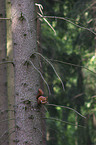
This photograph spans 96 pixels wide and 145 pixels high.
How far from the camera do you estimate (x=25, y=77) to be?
3109 mm

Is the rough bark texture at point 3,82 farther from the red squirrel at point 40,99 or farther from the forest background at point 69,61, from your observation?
the red squirrel at point 40,99

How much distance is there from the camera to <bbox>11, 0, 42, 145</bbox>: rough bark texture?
3033 millimetres

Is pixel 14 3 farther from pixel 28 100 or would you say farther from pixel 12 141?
pixel 12 141

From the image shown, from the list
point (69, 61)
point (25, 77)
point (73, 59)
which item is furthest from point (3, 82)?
point (73, 59)

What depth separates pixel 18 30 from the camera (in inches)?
127

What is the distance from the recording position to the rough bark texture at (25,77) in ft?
9.95

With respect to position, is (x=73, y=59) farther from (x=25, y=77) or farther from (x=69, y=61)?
(x=25, y=77)

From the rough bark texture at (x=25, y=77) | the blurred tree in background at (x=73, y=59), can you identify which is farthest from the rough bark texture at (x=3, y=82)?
the rough bark texture at (x=25, y=77)

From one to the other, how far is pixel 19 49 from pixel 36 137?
117 centimetres

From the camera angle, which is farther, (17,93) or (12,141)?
(12,141)

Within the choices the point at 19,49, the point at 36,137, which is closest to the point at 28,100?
the point at 36,137

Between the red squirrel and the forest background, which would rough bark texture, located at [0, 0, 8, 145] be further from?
the red squirrel

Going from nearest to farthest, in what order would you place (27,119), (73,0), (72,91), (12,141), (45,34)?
(27,119), (12,141), (73,0), (45,34), (72,91)

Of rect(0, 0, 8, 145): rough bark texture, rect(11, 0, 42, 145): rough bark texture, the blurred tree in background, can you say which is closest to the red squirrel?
rect(11, 0, 42, 145): rough bark texture
